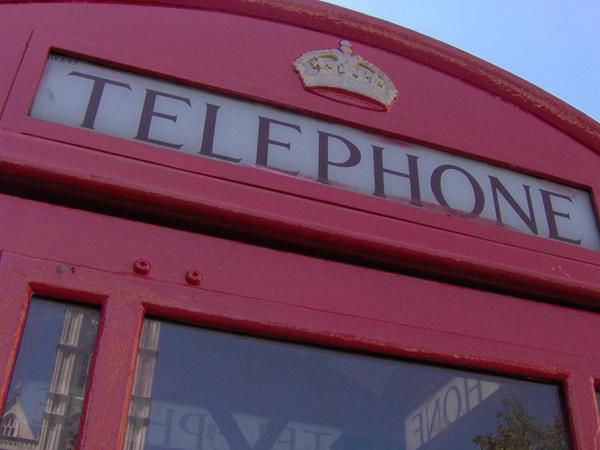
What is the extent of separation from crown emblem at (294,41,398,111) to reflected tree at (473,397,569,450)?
70 cm

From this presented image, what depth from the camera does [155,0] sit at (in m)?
1.80

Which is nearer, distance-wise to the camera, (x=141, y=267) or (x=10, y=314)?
(x=10, y=314)

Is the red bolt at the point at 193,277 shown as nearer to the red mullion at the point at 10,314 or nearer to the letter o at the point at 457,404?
the red mullion at the point at 10,314

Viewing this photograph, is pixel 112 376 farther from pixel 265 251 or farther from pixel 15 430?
pixel 265 251

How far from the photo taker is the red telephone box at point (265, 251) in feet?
4.28

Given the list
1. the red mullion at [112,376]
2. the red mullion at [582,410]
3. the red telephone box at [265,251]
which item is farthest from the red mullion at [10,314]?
the red mullion at [582,410]

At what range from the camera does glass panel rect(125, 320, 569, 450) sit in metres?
1.31

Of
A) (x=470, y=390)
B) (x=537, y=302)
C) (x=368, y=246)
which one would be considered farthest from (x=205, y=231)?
(x=537, y=302)

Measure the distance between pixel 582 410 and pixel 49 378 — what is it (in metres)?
0.94

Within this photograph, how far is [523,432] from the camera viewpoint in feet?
4.99

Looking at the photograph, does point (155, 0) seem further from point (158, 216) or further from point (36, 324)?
point (36, 324)

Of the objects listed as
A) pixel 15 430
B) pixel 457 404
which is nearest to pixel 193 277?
pixel 15 430

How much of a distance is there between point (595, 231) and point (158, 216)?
3.28ft

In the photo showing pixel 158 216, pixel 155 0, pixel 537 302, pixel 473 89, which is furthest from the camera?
pixel 473 89
